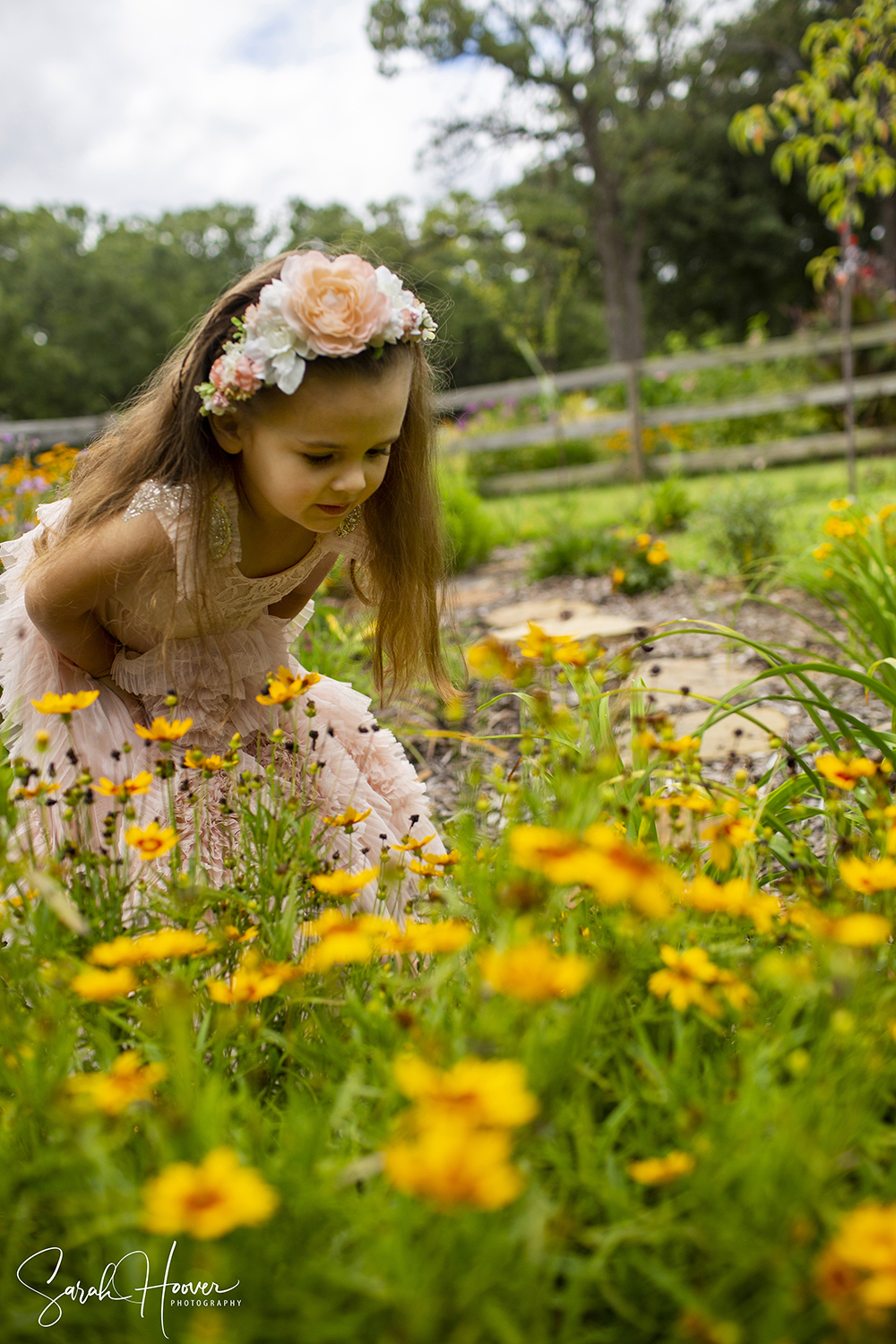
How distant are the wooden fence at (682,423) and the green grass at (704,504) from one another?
0.69 feet

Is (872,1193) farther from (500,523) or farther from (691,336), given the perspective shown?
(691,336)

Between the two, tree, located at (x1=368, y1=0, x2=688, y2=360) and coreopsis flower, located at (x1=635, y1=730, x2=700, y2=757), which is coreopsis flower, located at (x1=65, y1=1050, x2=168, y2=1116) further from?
tree, located at (x1=368, y1=0, x2=688, y2=360)

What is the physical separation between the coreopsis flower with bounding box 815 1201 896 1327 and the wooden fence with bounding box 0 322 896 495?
7426 millimetres

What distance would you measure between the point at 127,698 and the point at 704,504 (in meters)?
4.23

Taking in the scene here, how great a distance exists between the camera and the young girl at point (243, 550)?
1.51 meters

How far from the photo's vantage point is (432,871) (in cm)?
111

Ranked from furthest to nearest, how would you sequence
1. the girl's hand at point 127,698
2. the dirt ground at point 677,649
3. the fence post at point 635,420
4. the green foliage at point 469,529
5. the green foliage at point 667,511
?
the fence post at point 635,420
the green foliage at point 667,511
the green foliage at point 469,529
the dirt ground at point 677,649
the girl's hand at point 127,698

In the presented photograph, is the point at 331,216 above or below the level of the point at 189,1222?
above

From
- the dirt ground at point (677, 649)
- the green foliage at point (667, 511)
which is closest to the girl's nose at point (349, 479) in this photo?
the dirt ground at point (677, 649)

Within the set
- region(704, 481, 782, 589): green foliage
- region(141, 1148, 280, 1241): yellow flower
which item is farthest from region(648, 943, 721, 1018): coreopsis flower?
region(704, 481, 782, 589): green foliage

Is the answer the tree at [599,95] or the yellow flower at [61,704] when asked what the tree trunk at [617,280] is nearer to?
the tree at [599,95]

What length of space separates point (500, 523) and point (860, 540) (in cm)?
466

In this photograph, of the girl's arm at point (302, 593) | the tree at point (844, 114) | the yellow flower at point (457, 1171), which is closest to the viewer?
the yellow flower at point (457, 1171)

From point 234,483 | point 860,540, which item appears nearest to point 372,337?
point 234,483
